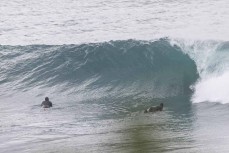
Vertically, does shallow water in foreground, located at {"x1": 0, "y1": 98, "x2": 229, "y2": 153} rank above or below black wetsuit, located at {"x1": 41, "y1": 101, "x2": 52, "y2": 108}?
below

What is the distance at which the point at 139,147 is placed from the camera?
17.0 metres

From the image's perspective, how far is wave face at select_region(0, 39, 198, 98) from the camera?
26.1m

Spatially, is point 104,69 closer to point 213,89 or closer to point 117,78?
point 117,78

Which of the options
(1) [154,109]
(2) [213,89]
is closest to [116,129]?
A: (1) [154,109]

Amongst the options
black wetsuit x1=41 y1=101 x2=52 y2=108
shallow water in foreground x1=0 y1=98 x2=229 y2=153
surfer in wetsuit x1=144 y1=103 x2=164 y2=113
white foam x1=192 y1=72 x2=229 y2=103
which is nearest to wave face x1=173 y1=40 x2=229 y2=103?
white foam x1=192 y1=72 x2=229 y2=103

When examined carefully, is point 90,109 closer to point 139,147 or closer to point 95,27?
point 139,147

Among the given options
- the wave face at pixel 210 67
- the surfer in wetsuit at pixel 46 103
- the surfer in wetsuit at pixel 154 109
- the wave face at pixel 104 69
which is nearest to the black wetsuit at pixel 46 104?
the surfer in wetsuit at pixel 46 103

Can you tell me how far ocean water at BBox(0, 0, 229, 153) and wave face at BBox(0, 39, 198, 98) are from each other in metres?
0.05

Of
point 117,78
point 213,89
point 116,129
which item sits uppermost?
point 117,78

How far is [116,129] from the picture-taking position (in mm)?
19469

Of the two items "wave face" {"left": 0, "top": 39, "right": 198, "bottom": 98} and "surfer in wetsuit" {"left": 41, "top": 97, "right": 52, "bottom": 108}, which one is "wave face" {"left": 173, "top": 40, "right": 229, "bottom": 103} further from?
"surfer in wetsuit" {"left": 41, "top": 97, "right": 52, "bottom": 108}

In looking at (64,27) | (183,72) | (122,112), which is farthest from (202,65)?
(64,27)

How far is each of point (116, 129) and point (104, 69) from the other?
30.4 ft

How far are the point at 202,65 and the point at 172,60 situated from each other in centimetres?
187
